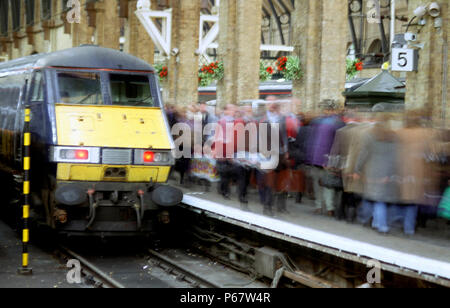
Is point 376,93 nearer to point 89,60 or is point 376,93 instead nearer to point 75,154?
point 89,60

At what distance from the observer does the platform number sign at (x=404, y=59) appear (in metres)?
14.1

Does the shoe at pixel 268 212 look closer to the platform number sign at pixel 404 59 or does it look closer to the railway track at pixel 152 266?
the railway track at pixel 152 266

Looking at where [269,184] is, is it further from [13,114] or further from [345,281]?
[13,114]

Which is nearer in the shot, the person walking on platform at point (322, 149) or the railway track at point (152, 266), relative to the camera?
the railway track at point (152, 266)

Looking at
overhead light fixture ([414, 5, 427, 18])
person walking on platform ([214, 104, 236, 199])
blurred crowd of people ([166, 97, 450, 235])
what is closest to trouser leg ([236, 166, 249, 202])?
blurred crowd of people ([166, 97, 450, 235])

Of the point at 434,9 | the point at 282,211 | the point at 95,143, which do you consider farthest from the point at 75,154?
the point at 434,9

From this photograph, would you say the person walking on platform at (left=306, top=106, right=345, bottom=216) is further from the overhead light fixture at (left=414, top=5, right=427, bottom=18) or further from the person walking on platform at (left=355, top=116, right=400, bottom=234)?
the overhead light fixture at (left=414, top=5, right=427, bottom=18)

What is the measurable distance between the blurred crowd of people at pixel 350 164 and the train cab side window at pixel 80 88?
7.82 feet

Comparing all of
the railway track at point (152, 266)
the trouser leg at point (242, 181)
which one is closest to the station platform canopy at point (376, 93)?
the trouser leg at point (242, 181)

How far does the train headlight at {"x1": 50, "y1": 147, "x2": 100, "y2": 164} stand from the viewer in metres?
10.9

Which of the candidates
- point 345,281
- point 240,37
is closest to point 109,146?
point 345,281

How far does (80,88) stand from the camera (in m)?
11.9

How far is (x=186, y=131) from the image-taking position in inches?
604

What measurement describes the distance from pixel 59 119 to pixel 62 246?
254cm
